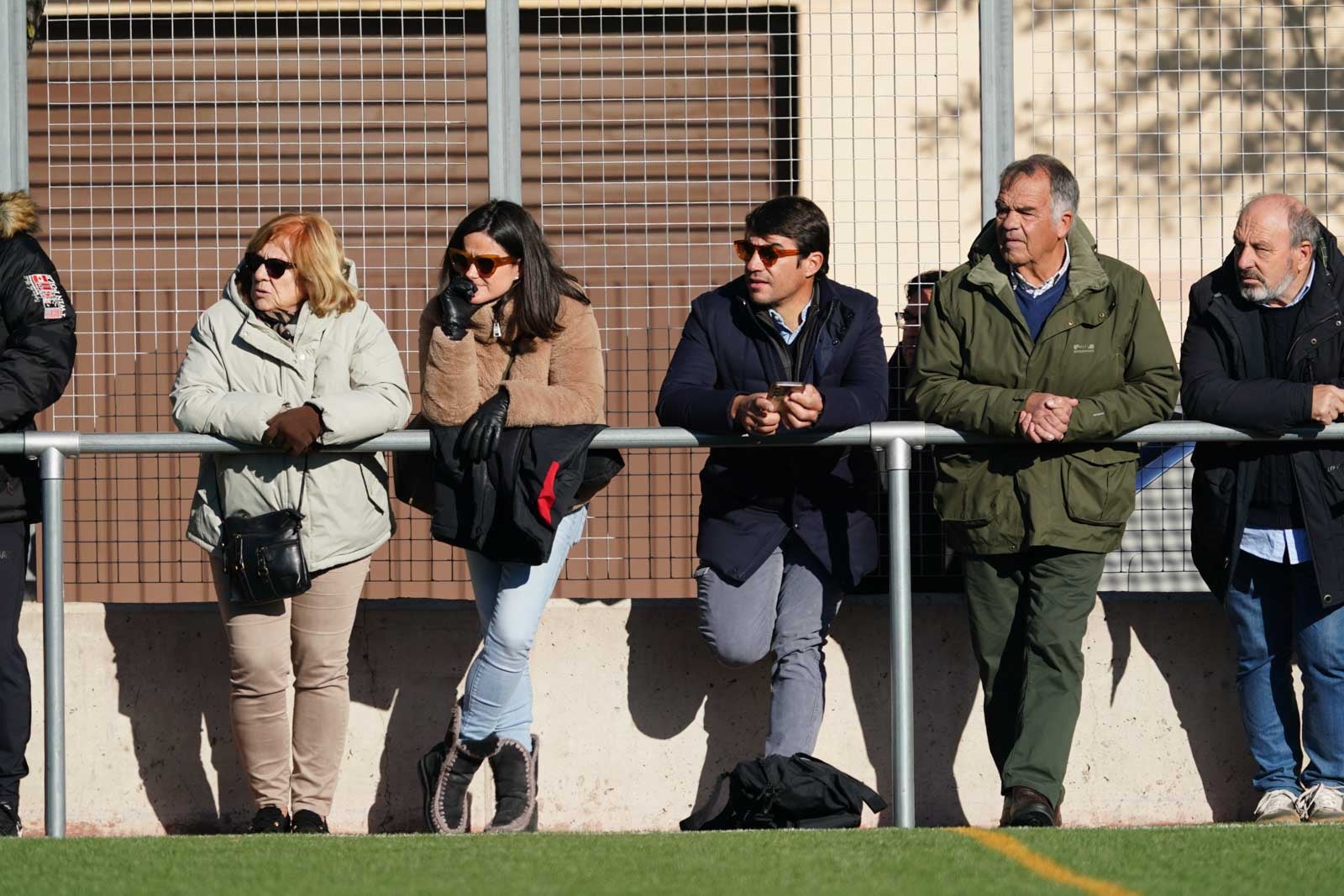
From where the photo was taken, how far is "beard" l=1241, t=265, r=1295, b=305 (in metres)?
6.69

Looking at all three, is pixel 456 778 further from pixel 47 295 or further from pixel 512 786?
pixel 47 295

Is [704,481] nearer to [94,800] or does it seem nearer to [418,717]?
[418,717]

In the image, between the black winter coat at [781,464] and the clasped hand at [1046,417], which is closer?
the clasped hand at [1046,417]

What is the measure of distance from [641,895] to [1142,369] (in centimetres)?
268

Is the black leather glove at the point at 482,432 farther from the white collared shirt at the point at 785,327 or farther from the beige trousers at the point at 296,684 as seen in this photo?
the white collared shirt at the point at 785,327

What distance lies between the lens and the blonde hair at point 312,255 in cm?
660

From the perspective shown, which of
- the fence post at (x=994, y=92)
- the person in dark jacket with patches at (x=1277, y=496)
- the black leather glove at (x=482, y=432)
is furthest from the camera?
the fence post at (x=994, y=92)

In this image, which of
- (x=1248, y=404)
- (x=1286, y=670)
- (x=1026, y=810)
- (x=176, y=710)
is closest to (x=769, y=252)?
(x=1248, y=404)

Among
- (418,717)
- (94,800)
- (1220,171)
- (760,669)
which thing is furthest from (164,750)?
(1220,171)

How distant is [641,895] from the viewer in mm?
4809

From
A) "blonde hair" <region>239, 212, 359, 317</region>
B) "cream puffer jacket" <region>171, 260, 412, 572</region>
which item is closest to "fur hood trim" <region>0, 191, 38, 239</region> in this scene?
"cream puffer jacket" <region>171, 260, 412, 572</region>

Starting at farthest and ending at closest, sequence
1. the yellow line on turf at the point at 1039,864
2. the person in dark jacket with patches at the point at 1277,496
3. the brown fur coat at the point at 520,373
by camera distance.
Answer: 1. the person in dark jacket with patches at the point at 1277,496
2. the brown fur coat at the point at 520,373
3. the yellow line on turf at the point at 1039,864

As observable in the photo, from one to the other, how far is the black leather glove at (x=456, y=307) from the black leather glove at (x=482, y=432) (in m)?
0.26

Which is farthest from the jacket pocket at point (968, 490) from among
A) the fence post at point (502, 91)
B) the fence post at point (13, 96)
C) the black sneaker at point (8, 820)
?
the fence post at point (13, 96)
